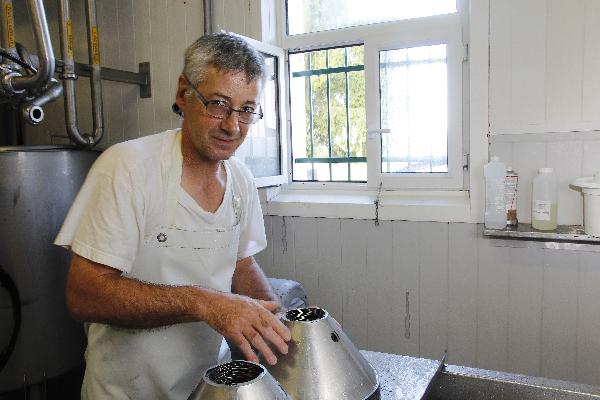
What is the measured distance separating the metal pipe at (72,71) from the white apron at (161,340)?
1422 mm

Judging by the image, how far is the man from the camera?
1.11 metres

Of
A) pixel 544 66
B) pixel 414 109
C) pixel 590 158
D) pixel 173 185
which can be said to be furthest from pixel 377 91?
pixel 173 185

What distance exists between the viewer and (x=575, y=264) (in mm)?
1997

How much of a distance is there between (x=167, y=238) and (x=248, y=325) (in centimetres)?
42

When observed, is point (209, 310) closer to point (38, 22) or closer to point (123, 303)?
point (123, 303)

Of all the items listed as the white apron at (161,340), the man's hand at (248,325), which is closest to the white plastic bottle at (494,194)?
the white apron at (161,340)

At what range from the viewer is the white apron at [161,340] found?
1.30 meters

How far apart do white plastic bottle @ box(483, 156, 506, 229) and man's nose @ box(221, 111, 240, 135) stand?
1.20 m

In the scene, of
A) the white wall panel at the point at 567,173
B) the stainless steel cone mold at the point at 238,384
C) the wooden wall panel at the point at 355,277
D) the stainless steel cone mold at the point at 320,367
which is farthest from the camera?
the wooden wall panel at the point at 355,277

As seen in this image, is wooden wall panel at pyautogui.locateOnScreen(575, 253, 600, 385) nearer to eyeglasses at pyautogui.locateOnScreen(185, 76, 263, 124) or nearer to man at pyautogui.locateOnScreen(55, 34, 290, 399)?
man at pyautogui.locateOnScreen(55, 34, 290, 399)

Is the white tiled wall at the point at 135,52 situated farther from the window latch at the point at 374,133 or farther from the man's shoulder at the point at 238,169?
the man's shoulder at the point at 238,169

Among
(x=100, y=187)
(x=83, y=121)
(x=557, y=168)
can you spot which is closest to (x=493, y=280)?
(x=557, y=168)

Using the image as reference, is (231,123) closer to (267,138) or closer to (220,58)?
(220,58)

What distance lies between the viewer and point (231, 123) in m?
1.26
